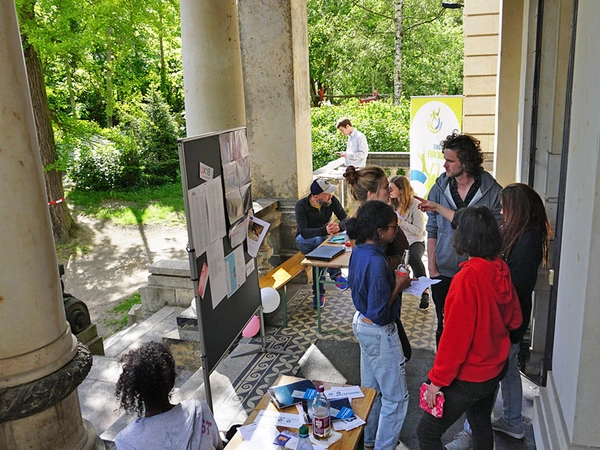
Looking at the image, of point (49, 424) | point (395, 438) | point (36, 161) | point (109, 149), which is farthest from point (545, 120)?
point (109, 149)

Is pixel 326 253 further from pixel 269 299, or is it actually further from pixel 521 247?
pixel 521 247

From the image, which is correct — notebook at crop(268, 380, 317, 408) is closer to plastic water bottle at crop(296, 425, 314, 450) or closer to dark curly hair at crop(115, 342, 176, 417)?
plastic water bottle at crop(296, 425, 314, 450)

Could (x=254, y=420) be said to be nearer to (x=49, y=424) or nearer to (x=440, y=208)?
(x=49, y=424)

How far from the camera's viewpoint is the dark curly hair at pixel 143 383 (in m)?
2.65

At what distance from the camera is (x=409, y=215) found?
6.39m

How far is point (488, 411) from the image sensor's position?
3254 millimetres

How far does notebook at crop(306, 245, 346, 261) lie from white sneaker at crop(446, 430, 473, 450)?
2419 millimetres

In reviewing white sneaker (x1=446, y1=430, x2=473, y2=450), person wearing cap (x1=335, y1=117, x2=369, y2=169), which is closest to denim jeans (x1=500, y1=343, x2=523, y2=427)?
white sneaker (x1=446, y1=430, x2=473, y2=450)

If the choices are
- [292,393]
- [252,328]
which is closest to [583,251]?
[292,393]

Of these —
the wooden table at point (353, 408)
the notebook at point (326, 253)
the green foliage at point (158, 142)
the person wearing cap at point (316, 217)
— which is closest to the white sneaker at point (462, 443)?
the wooden table at point (353, 408)

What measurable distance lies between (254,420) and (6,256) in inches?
62.3

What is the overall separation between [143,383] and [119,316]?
8.56m

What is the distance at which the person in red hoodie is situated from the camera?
114 inches

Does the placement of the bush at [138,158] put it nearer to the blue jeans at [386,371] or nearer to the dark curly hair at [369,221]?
the dark curly hair at [369,221]
